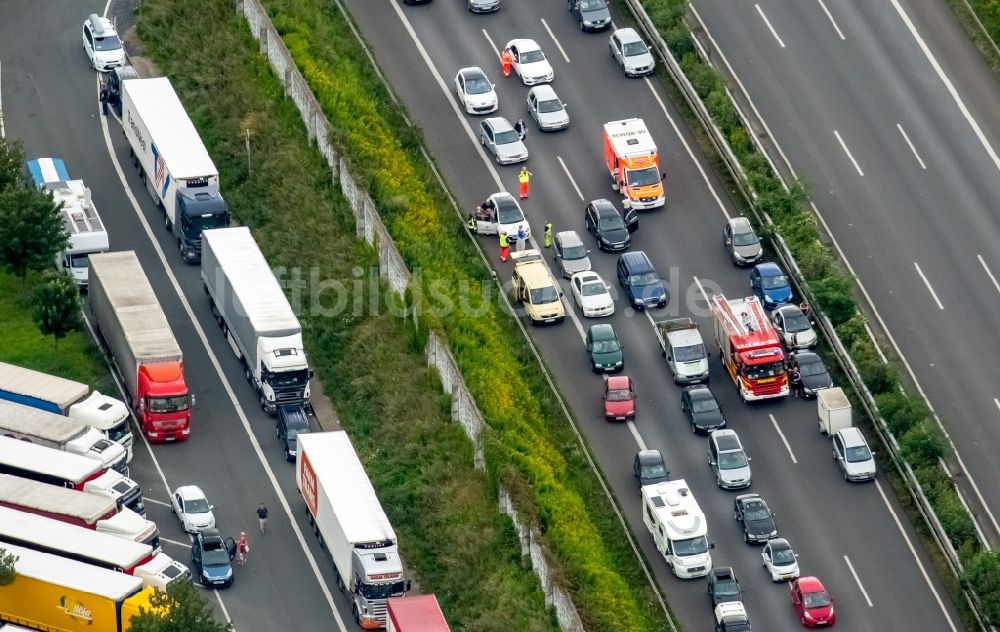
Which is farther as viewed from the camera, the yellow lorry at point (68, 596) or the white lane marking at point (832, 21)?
the white lane marking at point (832, 21)

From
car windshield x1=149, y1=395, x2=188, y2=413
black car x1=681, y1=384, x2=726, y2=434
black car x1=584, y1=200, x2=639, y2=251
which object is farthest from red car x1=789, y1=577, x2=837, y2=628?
car windshield x1=149, y1=395, x2=188, y2=413

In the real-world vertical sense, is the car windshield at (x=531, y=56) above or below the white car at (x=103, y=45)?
above

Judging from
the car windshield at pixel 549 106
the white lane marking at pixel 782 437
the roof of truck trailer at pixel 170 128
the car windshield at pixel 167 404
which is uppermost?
the roof of truck trailer at pixel 170 128

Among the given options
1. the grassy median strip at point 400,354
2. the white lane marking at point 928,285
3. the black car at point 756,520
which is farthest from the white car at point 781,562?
the white lane marking at point 928,285

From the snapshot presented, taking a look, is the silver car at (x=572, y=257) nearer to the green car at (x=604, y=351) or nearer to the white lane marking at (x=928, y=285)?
the green car at (x=604, y=351)

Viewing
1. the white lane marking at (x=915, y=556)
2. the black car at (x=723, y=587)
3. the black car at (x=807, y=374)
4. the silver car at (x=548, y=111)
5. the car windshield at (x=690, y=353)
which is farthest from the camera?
the silver car at (x=548, y=111)

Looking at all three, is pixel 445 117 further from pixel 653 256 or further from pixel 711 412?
pixel 711 412

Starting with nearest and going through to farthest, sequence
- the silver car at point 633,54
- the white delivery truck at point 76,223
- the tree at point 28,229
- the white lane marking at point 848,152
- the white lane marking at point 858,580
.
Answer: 1. the white lane marking at point 858,580
2. the tree at point 28,229
3. the white delivery truck at point 76,223
4. the white lane marking at point 848,152
5. the silver car at point 633,54

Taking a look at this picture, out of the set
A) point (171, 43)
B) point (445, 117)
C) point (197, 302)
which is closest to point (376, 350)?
point (197, 302)
